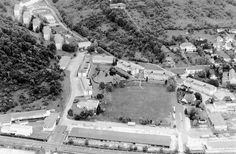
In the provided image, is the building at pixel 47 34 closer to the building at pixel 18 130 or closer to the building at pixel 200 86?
the building at pixel 18 130

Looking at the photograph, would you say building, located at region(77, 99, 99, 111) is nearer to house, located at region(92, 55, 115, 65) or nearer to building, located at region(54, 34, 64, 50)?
house, located at region(92, 55, 115, 65)

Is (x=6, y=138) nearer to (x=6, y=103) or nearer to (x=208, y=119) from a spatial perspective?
(x=6, y=103)

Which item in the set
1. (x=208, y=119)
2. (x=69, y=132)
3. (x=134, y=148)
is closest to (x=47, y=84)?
(x=69, y=132)

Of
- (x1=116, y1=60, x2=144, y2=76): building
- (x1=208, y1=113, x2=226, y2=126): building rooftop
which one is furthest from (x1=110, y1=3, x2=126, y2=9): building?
(x1=208, y1=113, x2=226, y2=126): building rooftop

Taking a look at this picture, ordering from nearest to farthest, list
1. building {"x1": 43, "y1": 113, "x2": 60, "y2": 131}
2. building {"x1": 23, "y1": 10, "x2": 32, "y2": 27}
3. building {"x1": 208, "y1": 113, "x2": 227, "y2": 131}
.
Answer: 1. building {"x1": 43, "y1": 113, "x2": 60, "y2": 131}
2. building {"x1": 208, "y1": 113, "x2": 227, "y2": 131}
3. building {"x1": 23, "y1": 10, "x2": 32, "y2": 27}

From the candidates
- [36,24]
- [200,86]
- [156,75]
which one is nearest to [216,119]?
[200,86]

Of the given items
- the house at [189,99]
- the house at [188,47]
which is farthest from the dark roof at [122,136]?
the house at [188,47]
